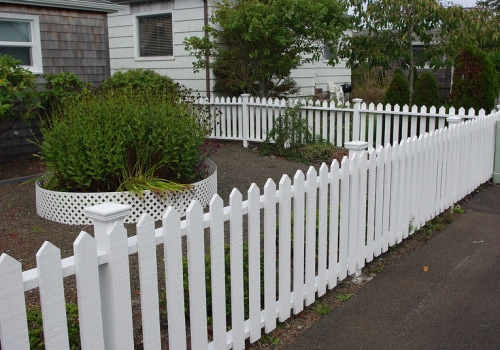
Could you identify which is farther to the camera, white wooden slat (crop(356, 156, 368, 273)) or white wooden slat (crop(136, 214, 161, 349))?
white wooden slat (crop(356, 156, 368, 273))

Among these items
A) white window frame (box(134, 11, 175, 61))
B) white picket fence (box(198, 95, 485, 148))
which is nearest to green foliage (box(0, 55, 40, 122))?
white picket fence (box(198, 95, 485, 148))

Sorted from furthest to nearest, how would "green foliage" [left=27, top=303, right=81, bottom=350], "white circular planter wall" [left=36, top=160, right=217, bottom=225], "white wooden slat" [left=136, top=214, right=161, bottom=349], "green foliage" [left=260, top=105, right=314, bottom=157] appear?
1. "green foliage" [left=260, top=105, right=314, bottom=157]
2. "white circular planter wall" [left=36, top=160, right=217, bottom=225]
3. "green foliage" [left=27, top=303, right=81, bottom=350]
4. "white wooden slat" [left=136, top=214, right=161, bottom=349]

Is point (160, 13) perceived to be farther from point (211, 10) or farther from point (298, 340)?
point (298, 340)

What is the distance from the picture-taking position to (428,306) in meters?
4.11

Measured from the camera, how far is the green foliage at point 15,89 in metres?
8.47

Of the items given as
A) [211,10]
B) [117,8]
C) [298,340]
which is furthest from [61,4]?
[298,340]

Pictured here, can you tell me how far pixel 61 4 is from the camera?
10359 mm

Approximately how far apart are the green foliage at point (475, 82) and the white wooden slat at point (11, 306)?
9.68 m

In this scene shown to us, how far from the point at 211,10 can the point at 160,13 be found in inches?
69.3

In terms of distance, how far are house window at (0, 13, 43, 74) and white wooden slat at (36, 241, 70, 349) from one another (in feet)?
29.3

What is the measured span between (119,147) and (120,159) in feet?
0.60

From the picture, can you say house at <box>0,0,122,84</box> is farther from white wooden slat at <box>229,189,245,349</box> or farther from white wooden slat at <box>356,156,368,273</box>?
white wooden slat at <box>229,189,245,349</box>

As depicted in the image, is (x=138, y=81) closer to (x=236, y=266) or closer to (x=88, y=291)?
(x=236, y=266)

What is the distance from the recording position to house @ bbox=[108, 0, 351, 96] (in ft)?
45.3
